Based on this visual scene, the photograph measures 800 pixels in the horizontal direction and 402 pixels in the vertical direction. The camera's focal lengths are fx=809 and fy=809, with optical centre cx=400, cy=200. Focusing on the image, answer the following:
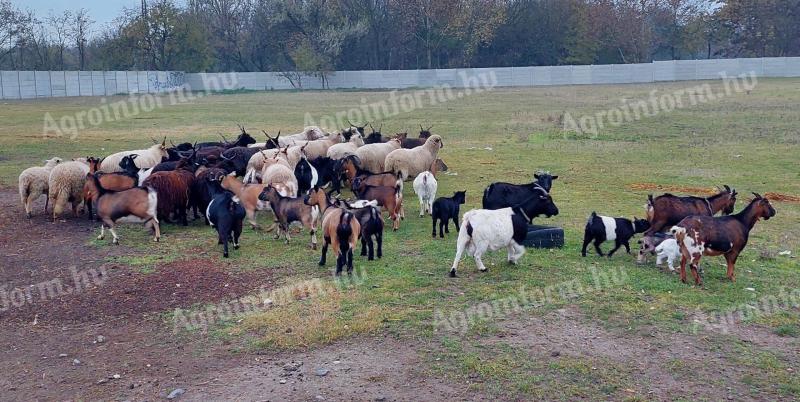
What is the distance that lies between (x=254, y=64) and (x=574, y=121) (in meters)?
51.3

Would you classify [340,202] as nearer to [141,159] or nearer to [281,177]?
[281,177]

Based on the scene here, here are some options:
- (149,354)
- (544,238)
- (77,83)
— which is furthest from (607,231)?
(77,83)

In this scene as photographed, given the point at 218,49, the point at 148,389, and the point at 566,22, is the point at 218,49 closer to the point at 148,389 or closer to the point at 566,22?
the point at 566,22

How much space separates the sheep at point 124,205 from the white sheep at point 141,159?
3438 millimetres

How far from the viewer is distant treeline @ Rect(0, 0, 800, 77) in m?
64.6

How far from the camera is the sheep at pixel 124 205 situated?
10766 mm

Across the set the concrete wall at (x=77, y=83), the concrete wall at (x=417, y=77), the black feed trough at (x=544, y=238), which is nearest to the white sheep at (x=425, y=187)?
the black feed trough at (x=544, y=238)

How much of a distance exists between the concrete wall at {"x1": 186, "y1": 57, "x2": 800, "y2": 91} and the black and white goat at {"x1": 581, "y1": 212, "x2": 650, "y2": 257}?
52295mm

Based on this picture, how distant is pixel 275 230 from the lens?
11414 millimetres

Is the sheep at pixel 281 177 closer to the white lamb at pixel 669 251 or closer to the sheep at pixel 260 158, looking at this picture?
the sheep at pixel 260 158

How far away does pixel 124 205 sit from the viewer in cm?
1080

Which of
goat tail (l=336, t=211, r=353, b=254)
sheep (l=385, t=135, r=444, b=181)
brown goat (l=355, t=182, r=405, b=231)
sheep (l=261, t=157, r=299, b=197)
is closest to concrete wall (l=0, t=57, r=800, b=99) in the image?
sheep (l=385, t=135, r=444, b=181)

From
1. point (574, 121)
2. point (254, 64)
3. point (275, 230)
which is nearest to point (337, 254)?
point (275, 230)

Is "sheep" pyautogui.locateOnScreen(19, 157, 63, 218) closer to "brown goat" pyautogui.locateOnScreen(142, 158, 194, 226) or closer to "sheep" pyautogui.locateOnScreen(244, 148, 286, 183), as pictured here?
"brown goat" pyautogui.locateOnScreen(142, 158, 194, 226)
